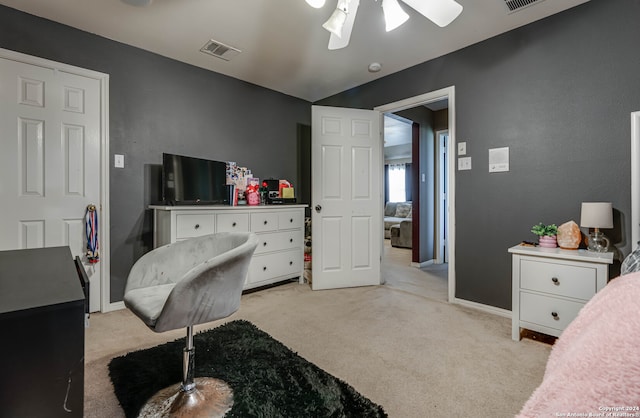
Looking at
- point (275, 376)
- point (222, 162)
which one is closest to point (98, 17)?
point (222, 162)

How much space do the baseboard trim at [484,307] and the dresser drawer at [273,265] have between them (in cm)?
172

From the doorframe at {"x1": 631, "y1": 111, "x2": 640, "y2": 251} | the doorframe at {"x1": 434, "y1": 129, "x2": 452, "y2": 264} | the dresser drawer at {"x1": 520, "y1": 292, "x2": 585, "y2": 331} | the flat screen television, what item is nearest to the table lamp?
the doorframe at {"x1": 631, "y1": 111, "x2": 640, "y2": 251}

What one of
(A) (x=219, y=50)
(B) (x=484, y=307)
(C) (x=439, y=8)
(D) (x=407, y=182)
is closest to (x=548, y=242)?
(B) (x=484, y=307)

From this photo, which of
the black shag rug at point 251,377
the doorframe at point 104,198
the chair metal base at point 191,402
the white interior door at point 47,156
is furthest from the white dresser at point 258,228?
the chair metal base at point 191,402

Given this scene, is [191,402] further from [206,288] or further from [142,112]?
[142,112]

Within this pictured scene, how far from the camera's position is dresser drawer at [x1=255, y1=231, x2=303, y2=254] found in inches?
127

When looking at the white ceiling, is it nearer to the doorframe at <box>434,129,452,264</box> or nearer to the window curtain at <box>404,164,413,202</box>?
the doorframe at <box>434,129,452,264</box>

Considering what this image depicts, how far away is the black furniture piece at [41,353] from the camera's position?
596 mm

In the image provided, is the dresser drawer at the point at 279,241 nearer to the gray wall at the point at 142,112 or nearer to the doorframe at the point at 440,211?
the gray wall at the point at 142,112

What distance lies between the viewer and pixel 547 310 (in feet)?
6.61

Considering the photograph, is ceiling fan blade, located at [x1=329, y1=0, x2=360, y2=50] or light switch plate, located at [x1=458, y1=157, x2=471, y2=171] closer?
ceiling fan blade, located at [x1=329, y1=0, x2=360, y2=50]

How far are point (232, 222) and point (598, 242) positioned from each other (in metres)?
2.90

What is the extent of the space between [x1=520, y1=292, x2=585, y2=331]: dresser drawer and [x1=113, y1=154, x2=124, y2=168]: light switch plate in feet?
11.3

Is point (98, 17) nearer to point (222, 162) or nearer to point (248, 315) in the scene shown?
point (222, 162)
